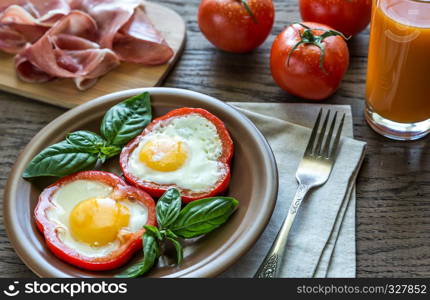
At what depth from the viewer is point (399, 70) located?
1.93 meters

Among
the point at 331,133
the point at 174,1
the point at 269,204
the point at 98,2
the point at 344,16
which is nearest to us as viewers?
the point at 269,204

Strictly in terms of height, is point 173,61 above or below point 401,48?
below

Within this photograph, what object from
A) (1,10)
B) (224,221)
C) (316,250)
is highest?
(1,10)

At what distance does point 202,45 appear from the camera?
2.58 meters

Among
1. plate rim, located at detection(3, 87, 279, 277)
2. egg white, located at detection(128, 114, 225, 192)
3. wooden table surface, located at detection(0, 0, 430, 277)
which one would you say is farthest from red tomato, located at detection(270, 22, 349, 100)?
egg white, located at detection(128, 114, 225, 192)

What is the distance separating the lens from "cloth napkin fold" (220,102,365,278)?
174cm

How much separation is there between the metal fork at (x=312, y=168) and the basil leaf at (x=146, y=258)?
0.33 m

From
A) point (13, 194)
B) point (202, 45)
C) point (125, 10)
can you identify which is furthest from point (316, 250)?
point (125, 10)

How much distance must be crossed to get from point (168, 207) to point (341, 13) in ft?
3.76

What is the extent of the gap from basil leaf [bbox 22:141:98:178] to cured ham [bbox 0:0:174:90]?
1.64 ft

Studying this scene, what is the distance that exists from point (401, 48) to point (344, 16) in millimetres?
515

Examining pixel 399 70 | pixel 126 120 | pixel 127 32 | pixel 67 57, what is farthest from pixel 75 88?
pixel 399 70

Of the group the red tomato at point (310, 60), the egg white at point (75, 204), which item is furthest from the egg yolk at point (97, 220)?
the red tomato at point (310, 60)

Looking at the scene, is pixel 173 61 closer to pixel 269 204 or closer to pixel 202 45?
pixel 202 45
